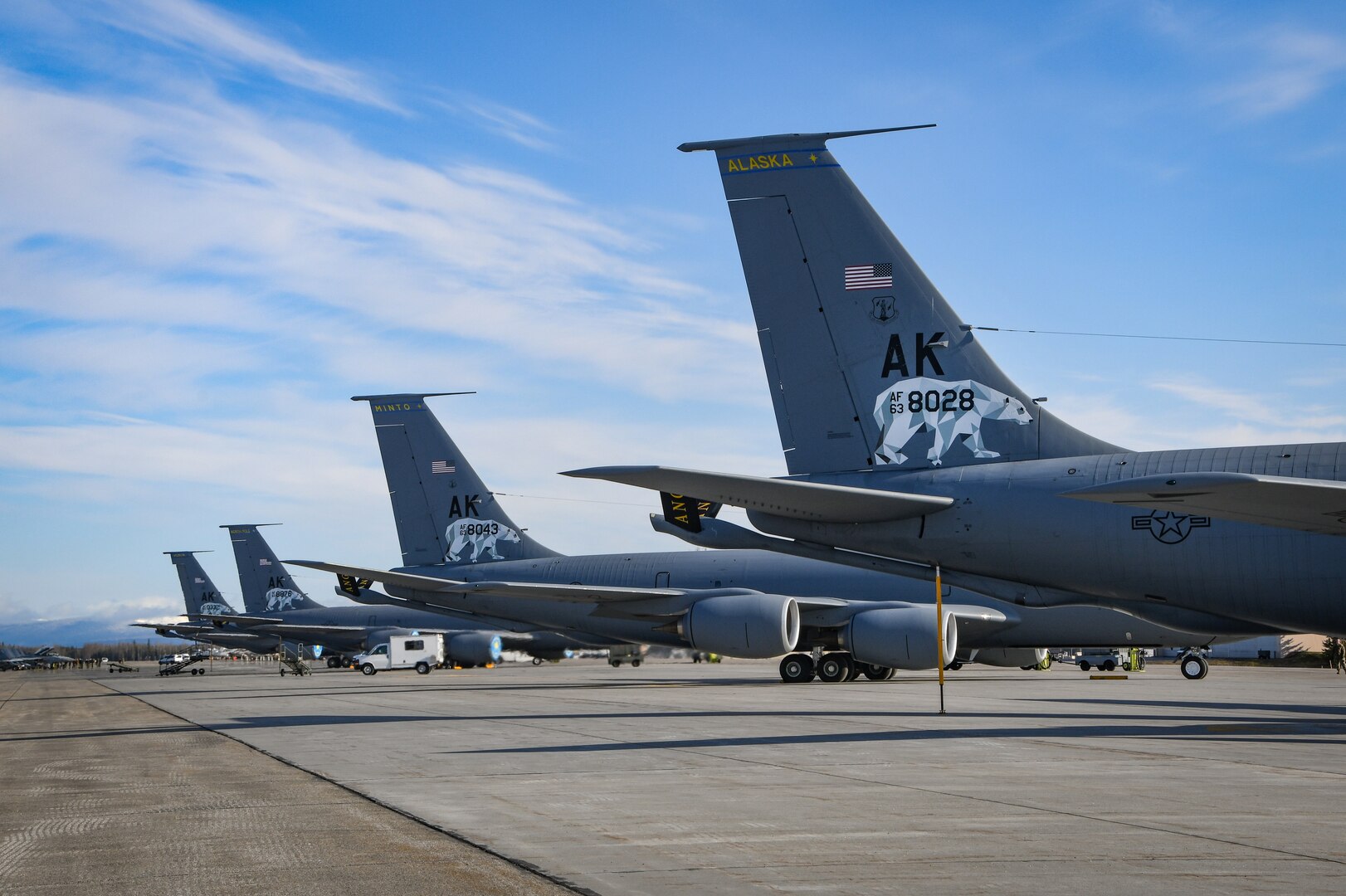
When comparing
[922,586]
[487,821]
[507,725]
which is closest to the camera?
[487,821]

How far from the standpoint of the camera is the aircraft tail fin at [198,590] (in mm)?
102688

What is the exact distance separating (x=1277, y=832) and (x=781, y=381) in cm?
1149

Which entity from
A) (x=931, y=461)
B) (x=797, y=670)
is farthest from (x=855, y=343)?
(x=797, y=670)

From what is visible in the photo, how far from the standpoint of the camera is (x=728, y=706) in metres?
24.8

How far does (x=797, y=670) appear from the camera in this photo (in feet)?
120

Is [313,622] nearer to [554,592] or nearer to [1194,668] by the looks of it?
[554,592]

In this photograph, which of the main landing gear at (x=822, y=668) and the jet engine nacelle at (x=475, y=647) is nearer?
the main landing gear at (x=822, y=668)

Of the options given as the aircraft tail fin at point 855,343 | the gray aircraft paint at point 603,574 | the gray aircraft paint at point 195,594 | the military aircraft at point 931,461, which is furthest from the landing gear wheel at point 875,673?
the gray aircraft paint at point 195,594

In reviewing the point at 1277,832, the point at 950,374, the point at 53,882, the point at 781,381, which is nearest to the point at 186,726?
the point at 781,381

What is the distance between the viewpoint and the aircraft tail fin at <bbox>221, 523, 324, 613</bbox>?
82688 mm

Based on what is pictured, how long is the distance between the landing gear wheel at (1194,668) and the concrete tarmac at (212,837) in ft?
113

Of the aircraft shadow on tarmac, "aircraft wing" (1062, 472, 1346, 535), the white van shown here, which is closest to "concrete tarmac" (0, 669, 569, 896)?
the aircraft shadow on tarmac

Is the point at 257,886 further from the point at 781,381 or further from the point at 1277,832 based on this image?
the point at 781,381

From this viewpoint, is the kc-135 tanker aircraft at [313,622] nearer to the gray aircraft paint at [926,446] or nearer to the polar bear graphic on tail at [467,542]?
the polar bear graphic on tail at [467,542]
